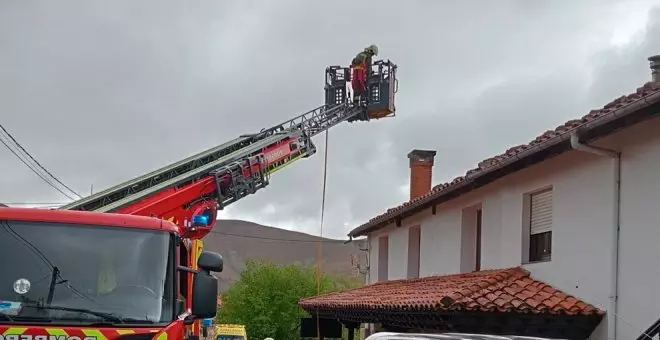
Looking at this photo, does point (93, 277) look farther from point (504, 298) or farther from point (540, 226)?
point (540, 226)

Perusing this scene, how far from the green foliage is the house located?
86.8 ft

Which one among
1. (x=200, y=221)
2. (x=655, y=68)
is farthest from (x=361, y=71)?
(x=655, y=68)

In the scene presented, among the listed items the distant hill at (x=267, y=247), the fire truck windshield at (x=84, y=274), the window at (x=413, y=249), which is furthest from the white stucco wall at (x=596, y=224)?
the distant hill at (x=267, y=247)

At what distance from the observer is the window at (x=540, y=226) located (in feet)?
42.2

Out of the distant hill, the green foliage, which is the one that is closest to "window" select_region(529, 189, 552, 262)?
the green foliage

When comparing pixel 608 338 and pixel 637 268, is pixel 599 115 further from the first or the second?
pixel 608 338

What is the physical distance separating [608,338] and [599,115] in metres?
2.69

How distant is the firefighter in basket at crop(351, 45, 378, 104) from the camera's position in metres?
19.1

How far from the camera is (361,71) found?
19.1 metres

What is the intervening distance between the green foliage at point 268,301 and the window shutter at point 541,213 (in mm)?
28644

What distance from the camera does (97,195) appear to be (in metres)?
14.5

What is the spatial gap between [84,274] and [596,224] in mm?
6508

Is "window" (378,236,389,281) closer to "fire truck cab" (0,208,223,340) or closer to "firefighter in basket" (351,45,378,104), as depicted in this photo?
"firefighter in basket" (351,45,378,104)

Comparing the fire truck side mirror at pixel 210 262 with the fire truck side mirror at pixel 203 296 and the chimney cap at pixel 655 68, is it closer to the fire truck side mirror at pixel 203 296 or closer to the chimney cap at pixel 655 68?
the fire truck side mirror at pixel 203 296
